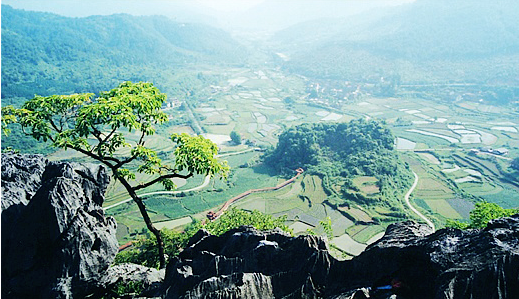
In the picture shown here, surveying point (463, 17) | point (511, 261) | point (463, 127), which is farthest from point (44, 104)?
point (463, 17)

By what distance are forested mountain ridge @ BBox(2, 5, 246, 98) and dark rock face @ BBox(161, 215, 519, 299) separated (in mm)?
109153

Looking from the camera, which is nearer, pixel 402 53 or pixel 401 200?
pixel 401 200

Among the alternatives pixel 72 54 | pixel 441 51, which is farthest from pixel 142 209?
pixel 72 54

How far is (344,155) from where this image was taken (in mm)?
63438

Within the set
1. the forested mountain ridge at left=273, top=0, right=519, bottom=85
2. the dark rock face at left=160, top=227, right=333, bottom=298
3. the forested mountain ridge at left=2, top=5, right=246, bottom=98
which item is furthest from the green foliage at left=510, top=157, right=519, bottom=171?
the forested mountain ridge at left=2, top=5, right=246, bottom=98

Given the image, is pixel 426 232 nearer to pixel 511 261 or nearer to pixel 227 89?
pixel 511 261

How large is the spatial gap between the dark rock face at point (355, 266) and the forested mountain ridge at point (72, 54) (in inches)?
4297

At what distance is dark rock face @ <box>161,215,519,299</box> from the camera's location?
8.59m

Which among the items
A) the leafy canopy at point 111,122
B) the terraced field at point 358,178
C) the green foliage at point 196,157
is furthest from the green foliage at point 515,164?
the green foliage at point 196,157

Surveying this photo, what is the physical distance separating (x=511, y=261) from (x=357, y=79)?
142 metres

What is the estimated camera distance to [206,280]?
39.2ft

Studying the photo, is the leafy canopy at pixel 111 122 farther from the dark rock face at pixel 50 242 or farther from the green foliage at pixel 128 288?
the green foliage at pixel 128 288

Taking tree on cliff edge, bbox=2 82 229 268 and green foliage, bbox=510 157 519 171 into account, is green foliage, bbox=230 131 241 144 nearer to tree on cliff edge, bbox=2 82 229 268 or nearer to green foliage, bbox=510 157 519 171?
green foliage, bbox=510 157 519 171

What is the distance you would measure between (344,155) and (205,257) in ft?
173
